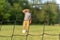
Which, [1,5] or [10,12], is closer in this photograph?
[1,5]

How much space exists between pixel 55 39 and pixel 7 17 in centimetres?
2091

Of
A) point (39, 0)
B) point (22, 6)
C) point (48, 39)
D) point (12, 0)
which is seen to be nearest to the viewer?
point (48, 39)

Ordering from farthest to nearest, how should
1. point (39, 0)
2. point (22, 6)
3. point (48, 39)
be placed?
point (22, 6) → point (39, 0) → point (48, 39)

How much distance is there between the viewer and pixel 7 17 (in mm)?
28016

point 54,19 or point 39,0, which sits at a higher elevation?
point 39,0

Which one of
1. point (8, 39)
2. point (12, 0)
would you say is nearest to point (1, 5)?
point (12, 0)

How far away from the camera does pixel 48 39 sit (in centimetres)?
722

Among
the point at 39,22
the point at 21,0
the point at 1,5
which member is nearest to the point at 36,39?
the point at 39,22

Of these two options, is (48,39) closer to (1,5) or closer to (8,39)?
(8,39)

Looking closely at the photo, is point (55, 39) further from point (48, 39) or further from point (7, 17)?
point (7, 17)

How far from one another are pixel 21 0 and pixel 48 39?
1930 centimetres

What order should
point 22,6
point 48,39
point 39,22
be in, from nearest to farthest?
point 48,39
point 39,22
point 22,6

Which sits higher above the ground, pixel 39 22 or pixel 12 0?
pixel 12 0

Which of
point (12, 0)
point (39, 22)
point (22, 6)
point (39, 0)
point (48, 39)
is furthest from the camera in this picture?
point (12, 0)
